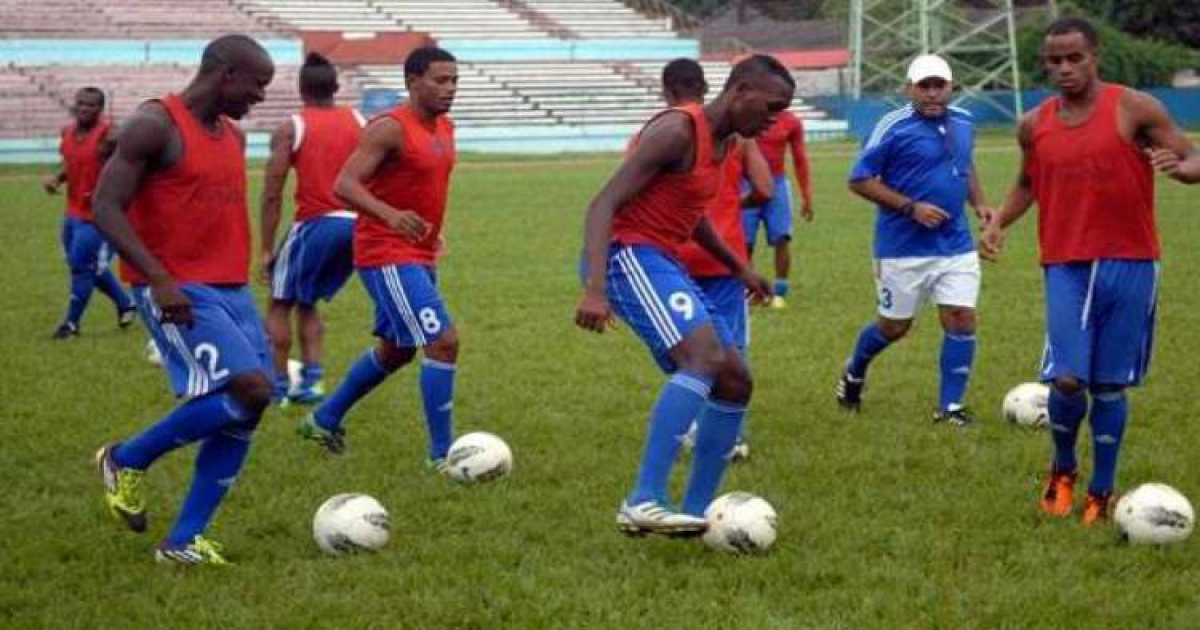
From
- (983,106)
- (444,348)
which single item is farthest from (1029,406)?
(983,106)

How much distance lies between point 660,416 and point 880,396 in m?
4.44

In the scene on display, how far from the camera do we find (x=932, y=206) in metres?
10.1

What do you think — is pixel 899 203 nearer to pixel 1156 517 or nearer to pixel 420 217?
pixel 420 217

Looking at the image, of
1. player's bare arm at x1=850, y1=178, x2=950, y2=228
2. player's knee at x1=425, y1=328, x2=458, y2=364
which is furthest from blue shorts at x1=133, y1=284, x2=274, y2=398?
player's bare arm at x1=850, y1=178, x2=950, y2=228

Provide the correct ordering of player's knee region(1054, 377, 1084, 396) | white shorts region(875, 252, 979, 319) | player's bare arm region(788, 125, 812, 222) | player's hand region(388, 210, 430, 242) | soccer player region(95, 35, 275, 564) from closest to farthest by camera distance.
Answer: soccer player region(95, 35, 275, 564) → player's knee region(1054, 377, 1084, 396) → player's hand region(388, 210, 430, 242) → white shorts region(875, 252, 979, 319) → player's bare arm region(788, 125, 812, 222)

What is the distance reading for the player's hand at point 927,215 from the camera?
991cm

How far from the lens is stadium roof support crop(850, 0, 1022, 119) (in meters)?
55.6

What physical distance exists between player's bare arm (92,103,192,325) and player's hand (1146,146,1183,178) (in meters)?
3.94

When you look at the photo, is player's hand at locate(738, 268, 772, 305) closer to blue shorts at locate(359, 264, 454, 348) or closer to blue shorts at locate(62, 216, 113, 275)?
blue shorts at locate(359, 264, 454, 348)

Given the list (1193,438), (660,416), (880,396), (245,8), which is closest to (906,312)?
(880,396)

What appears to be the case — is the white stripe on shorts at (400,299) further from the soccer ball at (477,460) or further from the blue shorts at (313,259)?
the blue shorts at (313,259)

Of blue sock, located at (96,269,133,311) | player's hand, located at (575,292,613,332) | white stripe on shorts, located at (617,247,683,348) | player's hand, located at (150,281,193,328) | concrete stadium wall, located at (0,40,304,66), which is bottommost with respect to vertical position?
concrete stadium wall, located at (0,40,304,66)

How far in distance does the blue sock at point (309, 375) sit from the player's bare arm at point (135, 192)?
447cm

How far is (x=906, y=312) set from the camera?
10.4m
